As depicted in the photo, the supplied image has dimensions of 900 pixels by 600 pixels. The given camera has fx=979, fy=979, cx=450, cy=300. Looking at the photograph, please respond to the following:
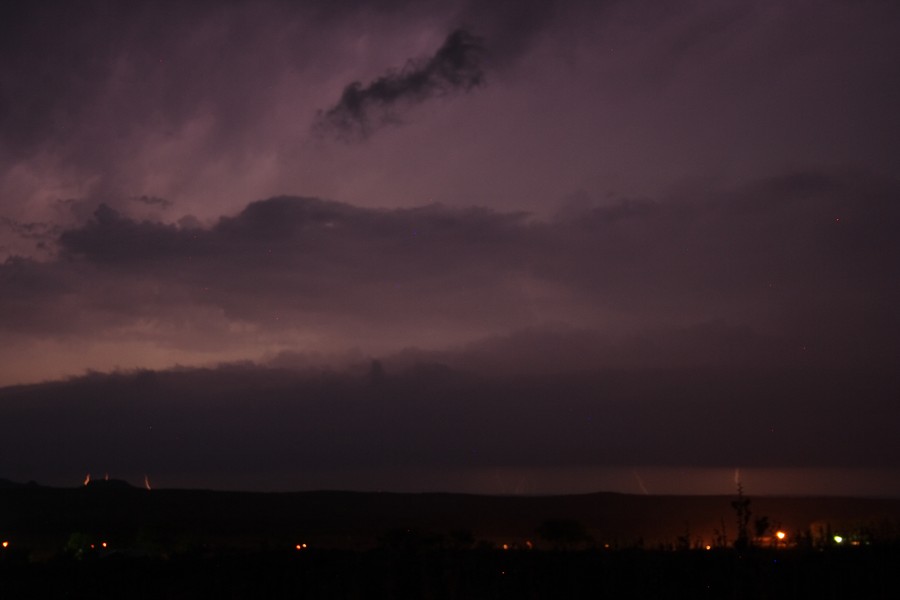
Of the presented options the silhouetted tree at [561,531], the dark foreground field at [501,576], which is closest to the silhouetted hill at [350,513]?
the silhouetted tree at [561,531]

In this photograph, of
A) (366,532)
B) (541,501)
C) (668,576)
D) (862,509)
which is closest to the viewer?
(668,576)

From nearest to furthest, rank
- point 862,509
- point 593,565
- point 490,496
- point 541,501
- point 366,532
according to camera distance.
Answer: point 593,565 < point 366,532 < point 862,509 < point 541,501 < point 490,496

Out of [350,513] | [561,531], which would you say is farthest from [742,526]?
[350,513]

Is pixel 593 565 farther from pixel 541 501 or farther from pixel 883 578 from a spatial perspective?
pixel 541 501

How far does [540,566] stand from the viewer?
1927cm

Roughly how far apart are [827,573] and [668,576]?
105 inches

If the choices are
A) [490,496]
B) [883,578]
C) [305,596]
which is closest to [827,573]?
[883,578]

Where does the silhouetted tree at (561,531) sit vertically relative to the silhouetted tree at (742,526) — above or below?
below

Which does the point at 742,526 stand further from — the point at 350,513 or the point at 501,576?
the point at 350,513

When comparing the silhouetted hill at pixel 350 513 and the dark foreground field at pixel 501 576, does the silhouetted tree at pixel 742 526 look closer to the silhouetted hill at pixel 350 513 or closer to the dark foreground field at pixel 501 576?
the dark foreground field at pixel 501 576

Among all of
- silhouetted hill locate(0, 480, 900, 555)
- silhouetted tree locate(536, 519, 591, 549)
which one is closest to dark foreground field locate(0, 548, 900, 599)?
silhouetted tree locate(536, 519, 591, 549)

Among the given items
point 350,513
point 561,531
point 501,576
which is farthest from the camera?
point 350,513

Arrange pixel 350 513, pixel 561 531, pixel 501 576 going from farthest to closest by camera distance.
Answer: pixel 350 513
pixel 561 531
pixel 501 576

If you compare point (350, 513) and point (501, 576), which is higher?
point (501, 576)
